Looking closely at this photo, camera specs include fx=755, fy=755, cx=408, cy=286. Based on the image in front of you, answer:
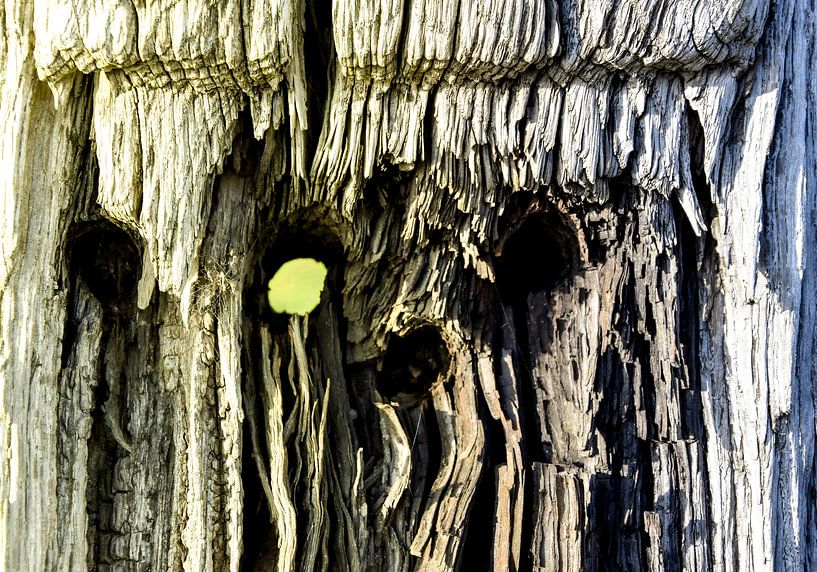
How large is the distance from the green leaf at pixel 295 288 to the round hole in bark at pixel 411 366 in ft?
1.00

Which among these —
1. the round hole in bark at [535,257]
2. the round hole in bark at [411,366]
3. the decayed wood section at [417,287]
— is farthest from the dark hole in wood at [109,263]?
the round hole in bark at [535,257]

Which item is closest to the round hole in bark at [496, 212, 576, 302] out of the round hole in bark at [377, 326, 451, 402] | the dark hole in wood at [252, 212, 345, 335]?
the round hole in bark at [377, 326, 451, 402]

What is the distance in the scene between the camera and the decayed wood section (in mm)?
2059

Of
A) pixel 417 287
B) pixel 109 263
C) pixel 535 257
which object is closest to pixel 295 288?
pixel 417 287

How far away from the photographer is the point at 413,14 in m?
2.01

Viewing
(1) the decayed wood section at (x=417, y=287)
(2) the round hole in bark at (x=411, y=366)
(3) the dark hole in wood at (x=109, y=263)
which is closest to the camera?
(1) the decayed wood section at (x=417, y=287)

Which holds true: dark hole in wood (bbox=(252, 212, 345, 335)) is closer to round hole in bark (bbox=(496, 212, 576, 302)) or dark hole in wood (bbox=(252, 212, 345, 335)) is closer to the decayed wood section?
the decayed wood section

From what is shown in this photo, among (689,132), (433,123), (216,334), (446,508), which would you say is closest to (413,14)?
(433,123)

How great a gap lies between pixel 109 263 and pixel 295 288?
0.57m

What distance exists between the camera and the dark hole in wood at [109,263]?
2.28m

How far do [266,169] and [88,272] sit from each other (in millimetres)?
648

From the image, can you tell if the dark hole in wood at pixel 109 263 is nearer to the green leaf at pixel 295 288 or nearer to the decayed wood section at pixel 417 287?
the decayed wood section at pixel 417 287

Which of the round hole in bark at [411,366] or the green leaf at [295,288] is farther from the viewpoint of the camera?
the round hole in bark at [411,366]

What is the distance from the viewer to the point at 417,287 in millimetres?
2271
